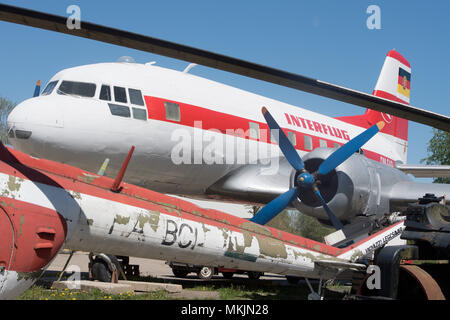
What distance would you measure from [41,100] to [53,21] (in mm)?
8084

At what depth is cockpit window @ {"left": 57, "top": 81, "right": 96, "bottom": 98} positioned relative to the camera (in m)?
10.9

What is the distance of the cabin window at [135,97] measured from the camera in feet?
37.0

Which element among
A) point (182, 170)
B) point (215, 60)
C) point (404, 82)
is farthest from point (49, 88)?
point (404, 82)

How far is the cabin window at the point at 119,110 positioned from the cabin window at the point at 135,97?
0.30 metres

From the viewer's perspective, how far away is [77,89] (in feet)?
36.1

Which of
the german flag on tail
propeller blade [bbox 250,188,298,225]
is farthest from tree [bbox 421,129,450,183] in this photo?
propeller blade [bbox 250,188,298,225]

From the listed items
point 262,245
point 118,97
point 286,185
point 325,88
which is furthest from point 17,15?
point 286,185

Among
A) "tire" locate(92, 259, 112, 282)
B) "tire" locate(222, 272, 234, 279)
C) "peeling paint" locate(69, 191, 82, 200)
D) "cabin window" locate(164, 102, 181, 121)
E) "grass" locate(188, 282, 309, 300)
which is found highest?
"cabin window" locate(164, 102, 181, 121)

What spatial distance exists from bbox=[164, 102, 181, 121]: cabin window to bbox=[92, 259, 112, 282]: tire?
392 centimetres

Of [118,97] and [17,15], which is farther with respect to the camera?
[118,97]

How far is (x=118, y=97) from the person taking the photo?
440 inches

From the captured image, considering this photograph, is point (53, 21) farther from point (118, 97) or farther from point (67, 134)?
point (118, 97)

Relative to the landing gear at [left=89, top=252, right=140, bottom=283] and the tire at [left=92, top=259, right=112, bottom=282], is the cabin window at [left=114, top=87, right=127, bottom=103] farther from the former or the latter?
the tire at [left=92, top=259, right=112, bottom=282]

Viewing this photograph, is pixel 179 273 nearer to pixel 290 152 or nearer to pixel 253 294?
pixel 253 294
